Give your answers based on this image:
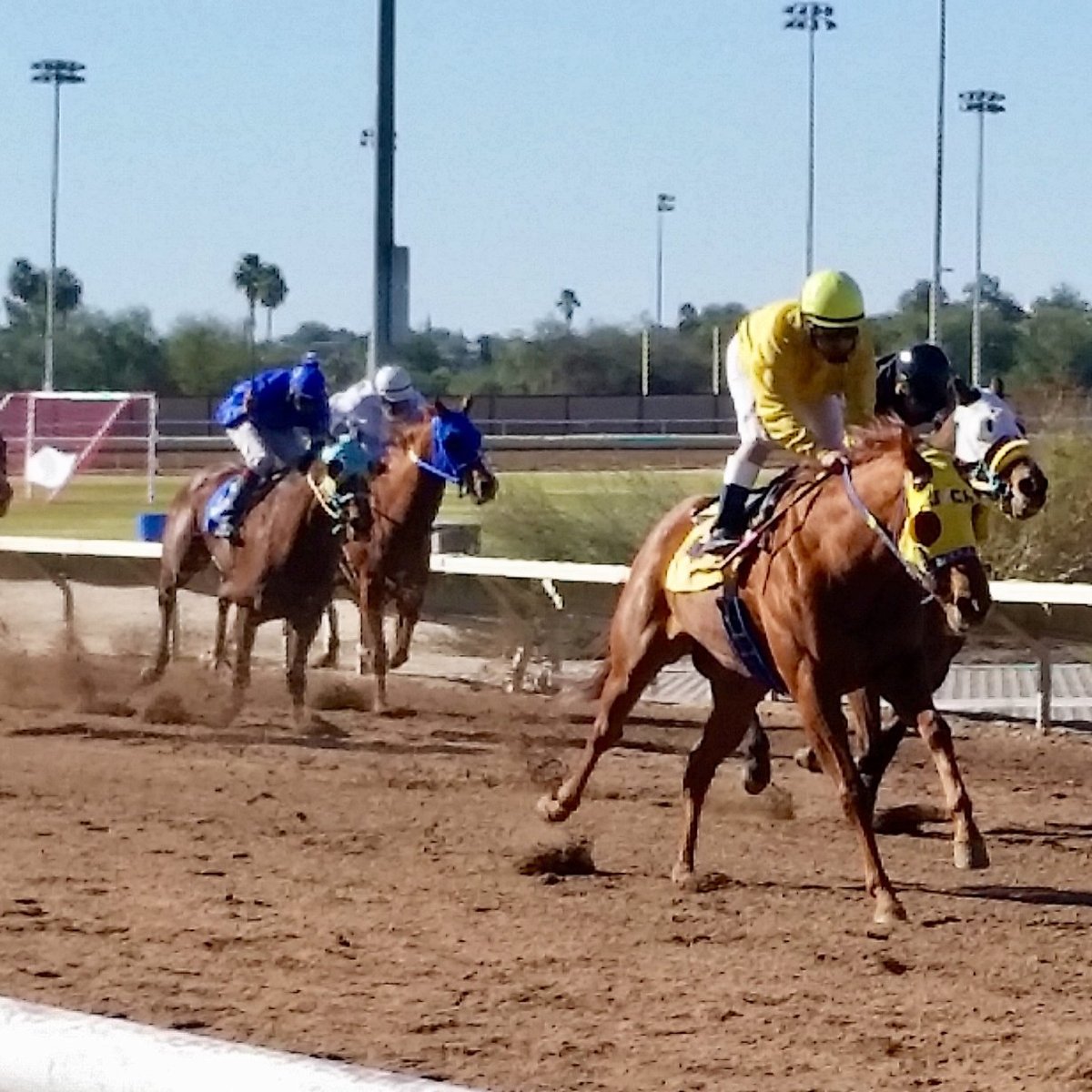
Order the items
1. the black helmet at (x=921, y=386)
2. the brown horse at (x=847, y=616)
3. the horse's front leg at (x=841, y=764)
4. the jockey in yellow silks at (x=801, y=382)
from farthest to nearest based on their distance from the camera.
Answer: the black helmet at (x=921, y=386)
the jockey in yellow silks at (x=801, y=382)
the brown horse at (x=847, y=616)
the horse's front leg at (x=841, y=764)

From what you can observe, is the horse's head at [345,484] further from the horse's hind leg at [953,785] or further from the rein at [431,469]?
the horse's hind leg at [953,785]

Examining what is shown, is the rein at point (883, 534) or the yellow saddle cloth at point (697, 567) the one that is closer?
the rein at point (883, 534)

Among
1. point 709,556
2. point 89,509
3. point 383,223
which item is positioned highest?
point 383,223

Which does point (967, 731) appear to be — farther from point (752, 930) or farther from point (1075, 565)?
point (752, 930)

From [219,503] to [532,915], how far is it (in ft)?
22.7

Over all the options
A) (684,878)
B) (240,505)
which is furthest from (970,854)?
(240,505)

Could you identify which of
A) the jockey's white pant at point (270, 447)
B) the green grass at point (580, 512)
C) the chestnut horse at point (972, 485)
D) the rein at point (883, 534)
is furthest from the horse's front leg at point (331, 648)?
the rein at point (883, 534)

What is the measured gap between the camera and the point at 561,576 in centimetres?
1367

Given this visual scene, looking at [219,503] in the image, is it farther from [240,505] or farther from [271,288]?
[271,288]

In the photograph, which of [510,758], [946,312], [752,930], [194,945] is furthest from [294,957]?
[946,312]

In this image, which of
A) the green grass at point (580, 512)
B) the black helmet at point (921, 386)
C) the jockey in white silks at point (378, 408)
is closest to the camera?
the black helmet at point (921, 386)

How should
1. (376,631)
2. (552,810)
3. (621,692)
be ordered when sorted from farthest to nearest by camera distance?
(376,631) → (552,810) → (621,692)

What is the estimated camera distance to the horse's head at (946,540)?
23.0ft

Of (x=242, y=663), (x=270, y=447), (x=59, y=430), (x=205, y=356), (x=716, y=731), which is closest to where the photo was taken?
(x=716, y=731)
